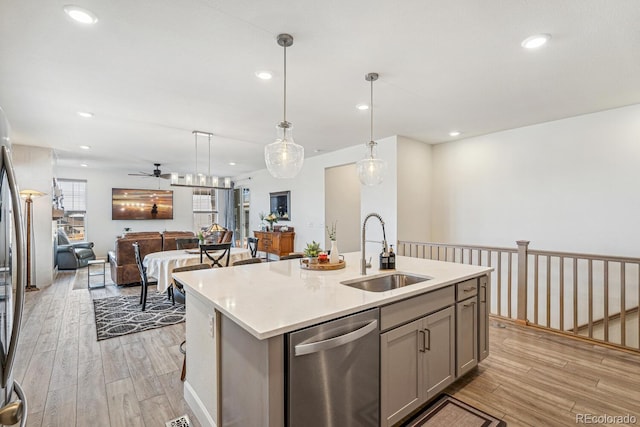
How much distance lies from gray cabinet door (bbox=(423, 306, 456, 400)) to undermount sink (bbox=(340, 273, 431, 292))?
31 centimetres

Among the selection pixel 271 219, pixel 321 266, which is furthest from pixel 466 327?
pixel 271 219

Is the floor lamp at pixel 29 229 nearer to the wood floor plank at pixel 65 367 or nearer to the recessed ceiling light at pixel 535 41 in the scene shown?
the wood floor plank at pixel 65 367

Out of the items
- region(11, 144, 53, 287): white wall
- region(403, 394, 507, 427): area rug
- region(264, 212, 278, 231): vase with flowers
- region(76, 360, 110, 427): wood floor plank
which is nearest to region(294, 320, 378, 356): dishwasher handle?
region(403, 394, 507, 427): area rug

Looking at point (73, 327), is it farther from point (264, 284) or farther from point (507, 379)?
point (507, 379)

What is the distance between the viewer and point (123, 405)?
7.06 feet

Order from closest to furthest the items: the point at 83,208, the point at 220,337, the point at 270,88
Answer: the point at 220,337, the point at 270,88, the point at 83,208

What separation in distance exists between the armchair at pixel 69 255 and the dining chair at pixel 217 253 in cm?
513

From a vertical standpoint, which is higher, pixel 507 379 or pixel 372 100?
pixel 372 100

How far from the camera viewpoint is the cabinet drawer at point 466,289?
2281mm

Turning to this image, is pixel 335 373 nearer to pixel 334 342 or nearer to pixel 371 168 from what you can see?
pixel 334 342

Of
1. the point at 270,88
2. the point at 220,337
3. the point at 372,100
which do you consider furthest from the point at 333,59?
the point at 220,337

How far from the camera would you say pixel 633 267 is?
11.8 ft

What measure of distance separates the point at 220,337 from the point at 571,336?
364 centimetres
